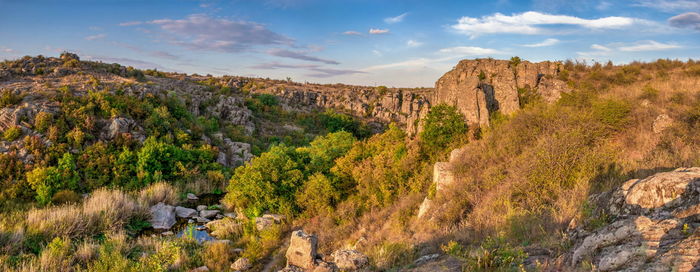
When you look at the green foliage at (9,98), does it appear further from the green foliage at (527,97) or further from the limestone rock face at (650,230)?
the limestone rock face at (650,230)

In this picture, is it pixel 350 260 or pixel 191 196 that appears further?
pixel 191 196

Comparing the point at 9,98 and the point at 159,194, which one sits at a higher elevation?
the point at 9,98

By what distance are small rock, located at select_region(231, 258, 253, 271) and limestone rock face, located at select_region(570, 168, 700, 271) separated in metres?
9.91

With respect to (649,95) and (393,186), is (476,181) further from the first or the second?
(649,95)

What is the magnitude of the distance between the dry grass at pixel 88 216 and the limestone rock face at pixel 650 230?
55.4ft

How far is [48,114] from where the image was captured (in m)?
20.2

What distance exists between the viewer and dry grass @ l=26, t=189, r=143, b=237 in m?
13.8

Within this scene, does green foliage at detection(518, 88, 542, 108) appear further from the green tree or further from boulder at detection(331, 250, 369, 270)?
boulder at detection(331, 250, 369, 270)

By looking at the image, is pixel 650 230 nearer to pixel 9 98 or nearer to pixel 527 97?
pixel 527 97

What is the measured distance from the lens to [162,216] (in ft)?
54.4

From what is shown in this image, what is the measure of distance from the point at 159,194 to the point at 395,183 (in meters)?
12.7

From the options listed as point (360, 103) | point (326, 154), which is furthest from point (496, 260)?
point (360, 103)

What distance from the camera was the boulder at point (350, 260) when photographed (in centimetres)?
723

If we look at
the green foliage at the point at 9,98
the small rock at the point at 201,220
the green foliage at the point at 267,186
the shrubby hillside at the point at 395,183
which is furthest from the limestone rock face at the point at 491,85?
the green foliage at the point at 9,98
